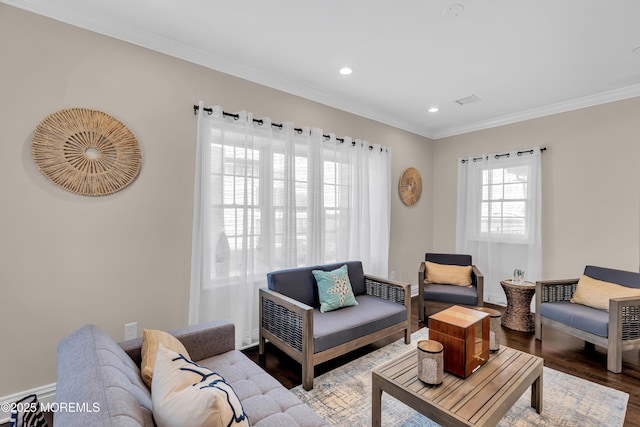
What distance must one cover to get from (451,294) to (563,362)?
3.66ft

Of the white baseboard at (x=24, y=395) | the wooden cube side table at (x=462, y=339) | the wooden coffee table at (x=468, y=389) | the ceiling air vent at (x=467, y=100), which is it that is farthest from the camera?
the ceiling air vent at (x=467, y=100)

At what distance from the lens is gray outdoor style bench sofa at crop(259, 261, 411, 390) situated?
2.27 m

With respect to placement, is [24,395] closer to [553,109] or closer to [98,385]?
[98,385]

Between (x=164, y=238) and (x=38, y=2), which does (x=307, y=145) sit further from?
(x=38, y=2)

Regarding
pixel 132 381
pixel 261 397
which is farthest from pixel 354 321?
pixel 132 381

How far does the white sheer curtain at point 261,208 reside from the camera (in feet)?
8.59

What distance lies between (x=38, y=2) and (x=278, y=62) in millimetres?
1701

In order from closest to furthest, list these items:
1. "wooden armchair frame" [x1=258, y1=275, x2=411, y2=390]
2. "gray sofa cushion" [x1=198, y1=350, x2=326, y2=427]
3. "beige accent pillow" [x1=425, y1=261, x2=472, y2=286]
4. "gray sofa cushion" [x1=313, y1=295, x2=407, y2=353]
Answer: "gray sofa cushion" [x1=198, y1=350, x2=326, y2=427], "wooden armchair frame" [x1=258, y1=275, x2=411, y2=390], "gray sofa cushion" [x1=313, y1=295, x2=407, y2=353], "beige accent pillow" [x1=425, y1=261, x2=472, y2=286]

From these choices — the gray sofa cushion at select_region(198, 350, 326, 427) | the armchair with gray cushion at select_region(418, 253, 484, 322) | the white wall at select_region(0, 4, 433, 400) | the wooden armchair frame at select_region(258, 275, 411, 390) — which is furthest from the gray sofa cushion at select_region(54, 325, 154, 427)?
the armchair with gray cushion at select_region(418, 253, 484, 322)

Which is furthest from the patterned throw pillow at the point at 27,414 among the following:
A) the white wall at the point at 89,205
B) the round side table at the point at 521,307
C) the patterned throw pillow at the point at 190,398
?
the round side table at the point at 521,307

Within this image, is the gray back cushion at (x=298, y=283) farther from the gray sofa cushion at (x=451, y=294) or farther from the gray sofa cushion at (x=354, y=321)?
the gray sofa cushion at (x=451, y=294)

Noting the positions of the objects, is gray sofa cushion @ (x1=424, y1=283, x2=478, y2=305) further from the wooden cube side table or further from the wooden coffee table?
the wooden cube side table

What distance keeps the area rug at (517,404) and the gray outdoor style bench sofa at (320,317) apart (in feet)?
0.67

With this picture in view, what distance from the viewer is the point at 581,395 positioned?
2184mm
